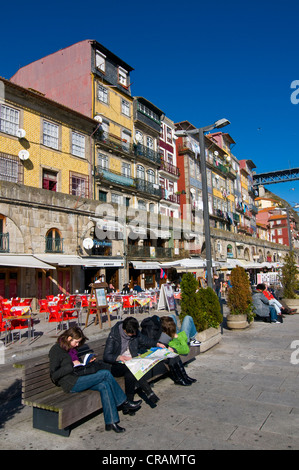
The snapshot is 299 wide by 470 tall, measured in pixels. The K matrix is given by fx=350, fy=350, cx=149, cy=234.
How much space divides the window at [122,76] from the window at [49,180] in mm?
12231

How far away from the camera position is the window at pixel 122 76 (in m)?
29.9

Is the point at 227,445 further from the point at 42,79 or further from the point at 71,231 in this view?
the point at 42,79

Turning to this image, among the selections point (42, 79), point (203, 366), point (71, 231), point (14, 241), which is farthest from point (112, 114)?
point (203, 366)

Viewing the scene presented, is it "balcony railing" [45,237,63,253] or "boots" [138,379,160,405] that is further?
"balcony railing" [45,237,63,253]

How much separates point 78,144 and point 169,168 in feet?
43.2

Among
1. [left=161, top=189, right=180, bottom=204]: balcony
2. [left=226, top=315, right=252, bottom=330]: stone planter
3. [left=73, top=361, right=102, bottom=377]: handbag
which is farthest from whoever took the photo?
[left=161, top=189, right=180, bottom=204]: balcony

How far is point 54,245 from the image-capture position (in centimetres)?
1953

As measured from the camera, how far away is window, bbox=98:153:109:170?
26339 mm

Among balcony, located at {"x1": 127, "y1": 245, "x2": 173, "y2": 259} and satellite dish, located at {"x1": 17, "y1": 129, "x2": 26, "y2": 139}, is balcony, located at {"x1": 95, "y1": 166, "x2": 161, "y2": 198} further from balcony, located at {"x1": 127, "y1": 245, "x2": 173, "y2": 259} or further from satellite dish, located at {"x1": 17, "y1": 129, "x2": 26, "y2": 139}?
satellite dish, located at {"x1": 17, "y1": 129, "x2": 26, "y2": 139}

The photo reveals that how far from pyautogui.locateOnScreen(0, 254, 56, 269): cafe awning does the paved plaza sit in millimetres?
7422

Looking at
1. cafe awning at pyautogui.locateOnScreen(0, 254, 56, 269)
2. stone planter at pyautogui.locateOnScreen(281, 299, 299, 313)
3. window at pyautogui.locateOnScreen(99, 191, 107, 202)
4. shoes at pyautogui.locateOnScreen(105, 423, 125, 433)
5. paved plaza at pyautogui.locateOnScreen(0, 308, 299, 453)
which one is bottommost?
paved plaza at pyautogui.locateOnScreen(0, 308, 299, 453)

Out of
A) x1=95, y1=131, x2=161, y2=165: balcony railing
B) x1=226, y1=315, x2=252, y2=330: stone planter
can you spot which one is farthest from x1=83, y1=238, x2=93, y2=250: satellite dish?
x1=226, y1=315, x2=252, y2=330: stone planter

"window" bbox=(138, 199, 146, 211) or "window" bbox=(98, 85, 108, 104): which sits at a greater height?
"window" bbox=(98, 85, 108, 104)
